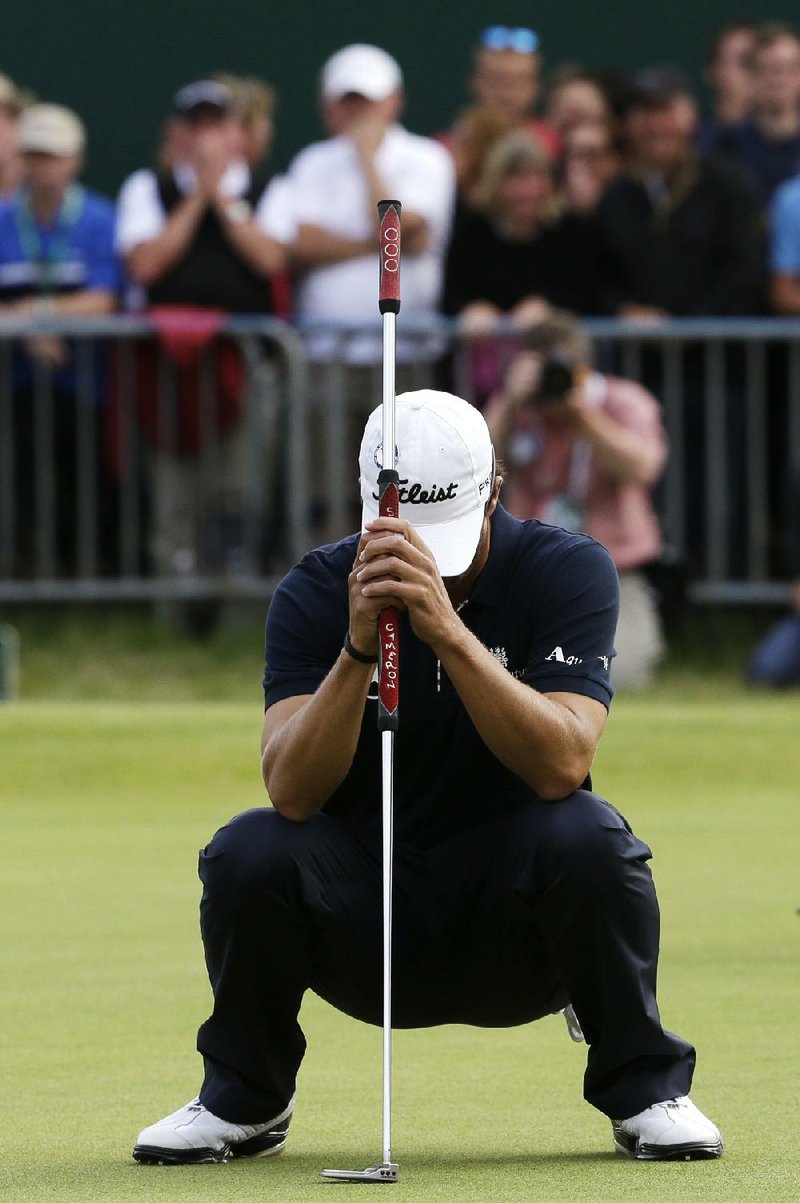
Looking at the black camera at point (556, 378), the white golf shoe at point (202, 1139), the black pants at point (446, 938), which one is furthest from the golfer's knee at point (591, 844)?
the black camera at point (556, 378)

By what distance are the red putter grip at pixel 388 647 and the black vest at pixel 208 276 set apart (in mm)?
7964

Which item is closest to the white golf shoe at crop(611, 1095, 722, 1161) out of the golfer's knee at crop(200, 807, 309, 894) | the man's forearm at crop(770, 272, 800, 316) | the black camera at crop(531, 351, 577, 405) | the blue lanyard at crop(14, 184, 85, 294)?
the golfer's knee at crop(200, 807, 309, 894)

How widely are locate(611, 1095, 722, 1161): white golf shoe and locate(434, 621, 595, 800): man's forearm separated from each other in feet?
1.96

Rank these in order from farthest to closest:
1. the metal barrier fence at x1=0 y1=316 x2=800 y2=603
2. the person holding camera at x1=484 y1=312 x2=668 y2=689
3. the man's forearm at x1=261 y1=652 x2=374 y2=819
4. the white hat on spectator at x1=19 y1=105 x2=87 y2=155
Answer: the metal barrier fence at x1=0 y1=316 x2=800 y2=603
the white hat on spectator at x1=19 y1=105 x2=87 y2=155
the person holding camera at x1=484 y1=312 x2=668 y2=689
the man's forearm at x1=261 y1=652 x2=374 y2=819

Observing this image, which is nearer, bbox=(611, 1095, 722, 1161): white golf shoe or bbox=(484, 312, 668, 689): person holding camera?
bbox=(611, 1095, 722, 1161): white golf shoe

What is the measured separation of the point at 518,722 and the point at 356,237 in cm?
809

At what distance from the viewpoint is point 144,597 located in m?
12.1

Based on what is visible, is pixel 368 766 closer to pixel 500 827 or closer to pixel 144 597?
pixel 500 827

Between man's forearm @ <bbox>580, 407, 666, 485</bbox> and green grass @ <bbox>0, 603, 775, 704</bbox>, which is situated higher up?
man's forearm @ <bbox>580, 407, 666, 485</bbox>

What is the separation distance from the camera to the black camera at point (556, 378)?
36.1ft

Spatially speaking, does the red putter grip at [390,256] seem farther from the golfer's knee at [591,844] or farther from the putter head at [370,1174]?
the putter head at [370,1174]

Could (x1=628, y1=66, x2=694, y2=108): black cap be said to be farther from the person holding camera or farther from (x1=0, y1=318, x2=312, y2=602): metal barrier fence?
(x1=0, y1=318, x2=312, y2=602): metal barrier fence

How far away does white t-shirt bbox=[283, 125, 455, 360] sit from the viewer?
1196 centimetres

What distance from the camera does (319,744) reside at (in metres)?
4.37
